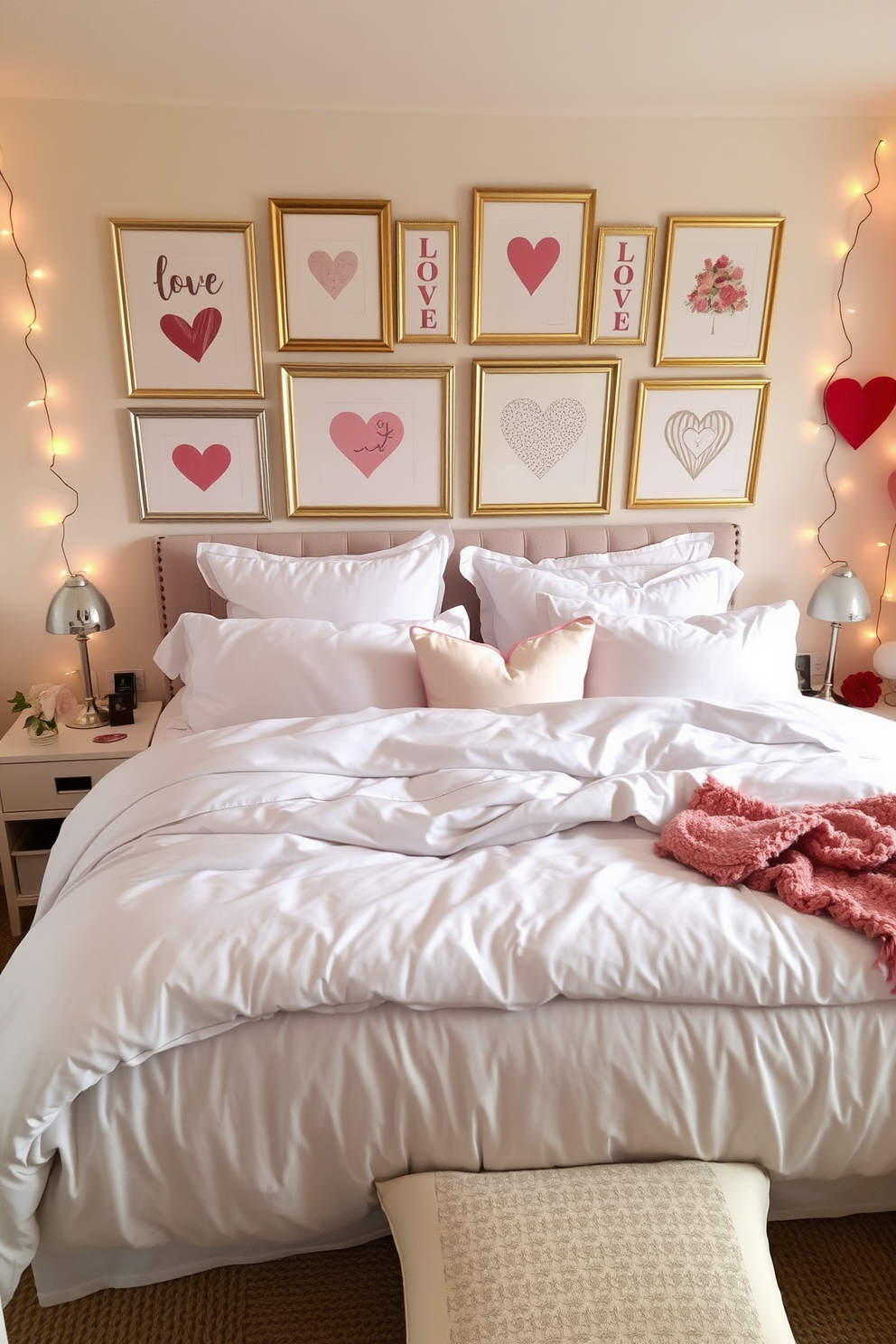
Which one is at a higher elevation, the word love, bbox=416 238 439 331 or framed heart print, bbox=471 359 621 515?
the word love, bbox=416 238 439 331

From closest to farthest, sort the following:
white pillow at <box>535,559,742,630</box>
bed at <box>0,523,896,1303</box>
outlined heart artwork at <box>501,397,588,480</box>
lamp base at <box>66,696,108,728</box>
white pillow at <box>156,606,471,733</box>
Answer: bed at <box>0,523,896,1303</box>
white pillow at <box>156,606,471,733</box>
white pillow at <box>535,559,742,630</box>
lamp base at <box>66,696,108,728</box>
outlined heart artwork at <box>501,397,588,480</box>

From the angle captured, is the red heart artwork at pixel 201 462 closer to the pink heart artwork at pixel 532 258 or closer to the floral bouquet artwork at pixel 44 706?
the floral bouquet artwork at pixel 44 706

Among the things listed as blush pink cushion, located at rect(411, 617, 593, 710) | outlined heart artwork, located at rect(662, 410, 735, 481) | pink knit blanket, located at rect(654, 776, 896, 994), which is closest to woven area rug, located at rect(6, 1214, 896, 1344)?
pink knit blanket, located at rect(654, 776, 896, 994)

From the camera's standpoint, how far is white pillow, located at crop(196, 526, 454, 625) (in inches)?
105

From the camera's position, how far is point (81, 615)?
8.74 ft

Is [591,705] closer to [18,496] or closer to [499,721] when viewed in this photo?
[499,721]

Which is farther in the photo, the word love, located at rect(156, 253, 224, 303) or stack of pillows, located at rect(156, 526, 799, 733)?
the word love, located at rect(156, 253, 224, 303)

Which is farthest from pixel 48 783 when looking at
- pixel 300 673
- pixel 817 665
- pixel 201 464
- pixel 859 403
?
pixel 859 403

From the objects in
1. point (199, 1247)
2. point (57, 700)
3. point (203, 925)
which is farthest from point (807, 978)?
point (57, 700)

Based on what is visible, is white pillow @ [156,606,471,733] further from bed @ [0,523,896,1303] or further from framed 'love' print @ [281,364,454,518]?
bed @ [0,523,896,1303]

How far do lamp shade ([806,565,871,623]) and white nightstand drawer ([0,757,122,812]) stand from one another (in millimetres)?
2334

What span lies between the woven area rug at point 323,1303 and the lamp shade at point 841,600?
188 cm

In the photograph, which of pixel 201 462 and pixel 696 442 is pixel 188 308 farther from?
pixel 696 442

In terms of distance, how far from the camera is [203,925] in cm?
140
